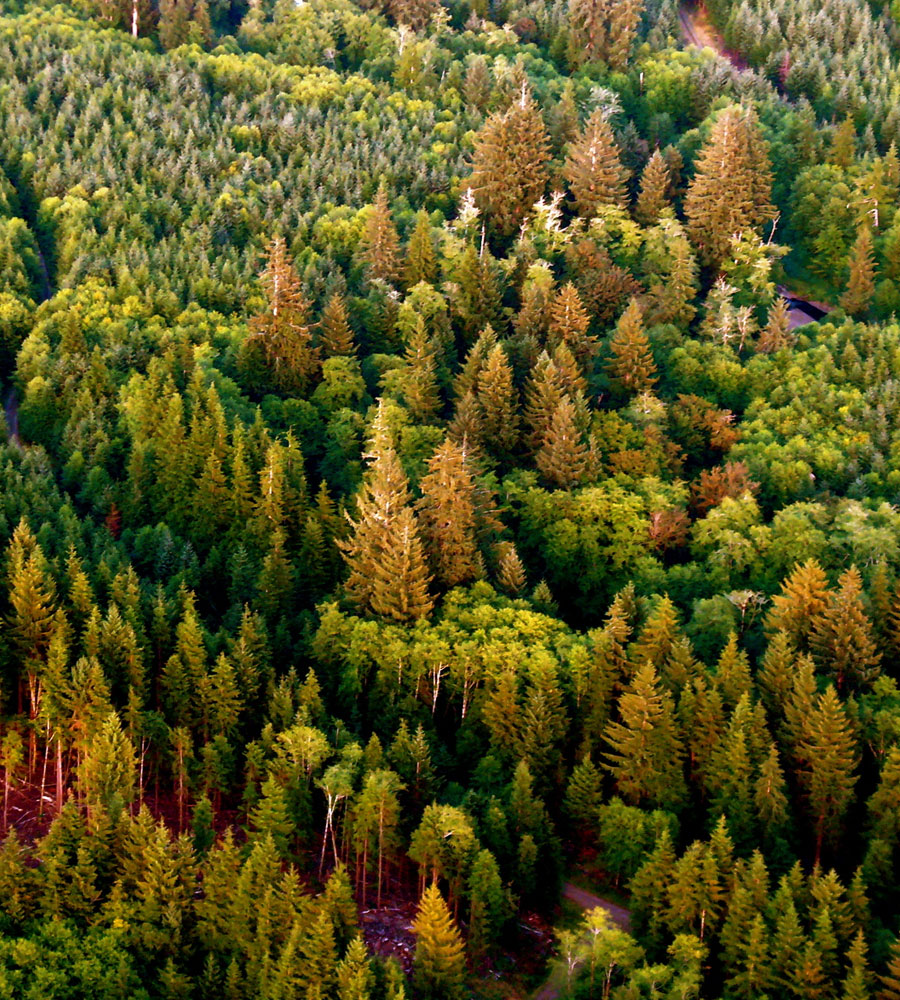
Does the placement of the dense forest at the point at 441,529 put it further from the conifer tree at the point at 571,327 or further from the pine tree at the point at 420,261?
the conifer tree at the point at 571,327

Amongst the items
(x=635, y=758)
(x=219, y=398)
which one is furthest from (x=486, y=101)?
(x=635, y=758)

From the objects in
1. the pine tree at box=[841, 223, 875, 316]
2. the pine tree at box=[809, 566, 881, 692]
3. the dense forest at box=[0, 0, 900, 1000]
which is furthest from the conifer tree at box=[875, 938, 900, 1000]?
the pine tree at box=[841, 223, 875, 316]

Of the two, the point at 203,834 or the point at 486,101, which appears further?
the point at 486,101

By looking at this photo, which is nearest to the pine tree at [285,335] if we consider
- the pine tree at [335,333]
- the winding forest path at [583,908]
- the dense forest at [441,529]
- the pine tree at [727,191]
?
the dense forest at [441,529]

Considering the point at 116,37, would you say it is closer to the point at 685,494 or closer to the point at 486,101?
the point at 486,101

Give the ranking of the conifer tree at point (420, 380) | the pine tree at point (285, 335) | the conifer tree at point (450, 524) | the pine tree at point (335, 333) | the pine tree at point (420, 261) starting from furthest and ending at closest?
the pine tree at point (420, 261)
the pine tree at point (335, 333)
the pine tree at point (285, 335)
the conifer tree at point (420, 380)
the conifer tree at point (450, 524)

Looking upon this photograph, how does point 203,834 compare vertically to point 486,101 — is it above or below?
below

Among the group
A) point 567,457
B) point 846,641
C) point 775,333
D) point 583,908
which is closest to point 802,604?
point 846,641
